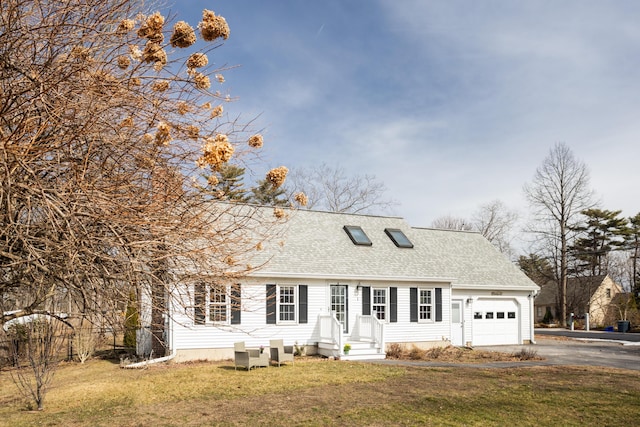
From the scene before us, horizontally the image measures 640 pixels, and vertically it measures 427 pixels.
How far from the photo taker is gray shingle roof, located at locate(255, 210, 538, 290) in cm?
2084

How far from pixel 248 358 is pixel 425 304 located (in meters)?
9.15

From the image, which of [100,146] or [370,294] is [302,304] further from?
[100,146]

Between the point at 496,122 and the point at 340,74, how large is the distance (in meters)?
8.51

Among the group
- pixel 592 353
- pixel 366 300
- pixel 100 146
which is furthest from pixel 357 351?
pixel 100 146

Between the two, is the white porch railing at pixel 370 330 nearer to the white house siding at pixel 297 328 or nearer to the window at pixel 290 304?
the white house siding at pixel 297 328

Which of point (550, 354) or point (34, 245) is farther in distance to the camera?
point (550, 354)

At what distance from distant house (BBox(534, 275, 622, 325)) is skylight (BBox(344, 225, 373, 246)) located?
31.3 metres

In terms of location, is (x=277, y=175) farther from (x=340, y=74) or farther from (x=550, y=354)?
(x=550, y=354)

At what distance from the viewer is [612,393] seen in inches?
489

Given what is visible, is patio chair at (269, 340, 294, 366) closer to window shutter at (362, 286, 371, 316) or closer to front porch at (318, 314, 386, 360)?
front porch at (318, 314, 386, 360)

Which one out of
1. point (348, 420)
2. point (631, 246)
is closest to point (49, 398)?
point (348, 420)

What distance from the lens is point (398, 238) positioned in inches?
984

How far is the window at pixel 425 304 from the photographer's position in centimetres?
2255

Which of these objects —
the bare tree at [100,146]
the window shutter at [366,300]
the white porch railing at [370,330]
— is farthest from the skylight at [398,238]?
the bare tree at [100,146]
